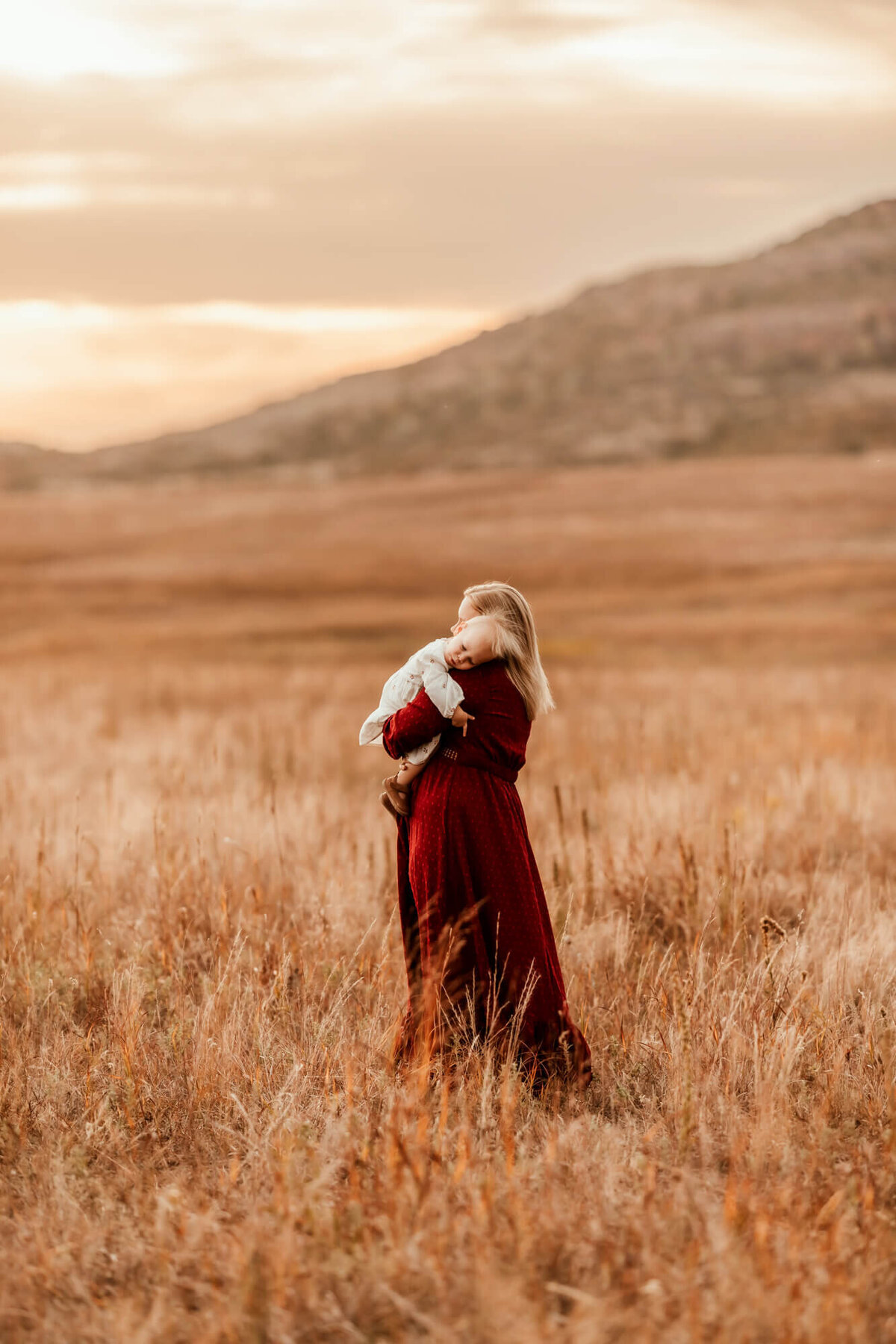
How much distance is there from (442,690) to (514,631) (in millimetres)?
338

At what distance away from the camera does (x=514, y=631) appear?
386 cm

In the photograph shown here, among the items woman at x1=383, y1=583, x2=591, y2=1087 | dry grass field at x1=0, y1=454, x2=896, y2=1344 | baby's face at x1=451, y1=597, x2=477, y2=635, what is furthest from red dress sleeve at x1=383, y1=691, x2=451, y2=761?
dry grass field at x1=0, y1=454, x2=896, y2=1344

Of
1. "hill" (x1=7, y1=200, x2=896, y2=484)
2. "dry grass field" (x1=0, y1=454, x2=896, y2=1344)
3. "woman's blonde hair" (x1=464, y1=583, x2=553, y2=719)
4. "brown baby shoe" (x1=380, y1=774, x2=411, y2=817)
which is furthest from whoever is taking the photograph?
"hill" (x1=7, y1=200, x2=896, y2=484)

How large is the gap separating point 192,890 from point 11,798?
3.26 meters

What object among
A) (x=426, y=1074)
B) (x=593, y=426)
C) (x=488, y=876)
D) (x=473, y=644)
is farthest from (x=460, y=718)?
(x=593, y=426)

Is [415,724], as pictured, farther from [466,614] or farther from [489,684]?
[466,614]

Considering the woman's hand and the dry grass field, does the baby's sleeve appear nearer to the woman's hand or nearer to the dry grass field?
the woman's hand

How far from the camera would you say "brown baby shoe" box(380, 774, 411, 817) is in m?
3.96

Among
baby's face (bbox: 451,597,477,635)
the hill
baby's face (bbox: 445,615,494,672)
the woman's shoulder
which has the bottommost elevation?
the woman's shoulder

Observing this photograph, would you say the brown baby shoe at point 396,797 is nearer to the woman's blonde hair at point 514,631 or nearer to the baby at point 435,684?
the baby at point 435,684

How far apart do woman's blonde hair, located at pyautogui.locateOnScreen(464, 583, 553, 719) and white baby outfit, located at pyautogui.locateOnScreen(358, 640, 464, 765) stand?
0.20 meters

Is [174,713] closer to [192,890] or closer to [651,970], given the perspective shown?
[192,890]

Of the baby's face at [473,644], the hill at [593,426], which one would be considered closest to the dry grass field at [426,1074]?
the baby's face at [473,644]

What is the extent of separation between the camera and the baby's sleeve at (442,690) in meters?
3.72
